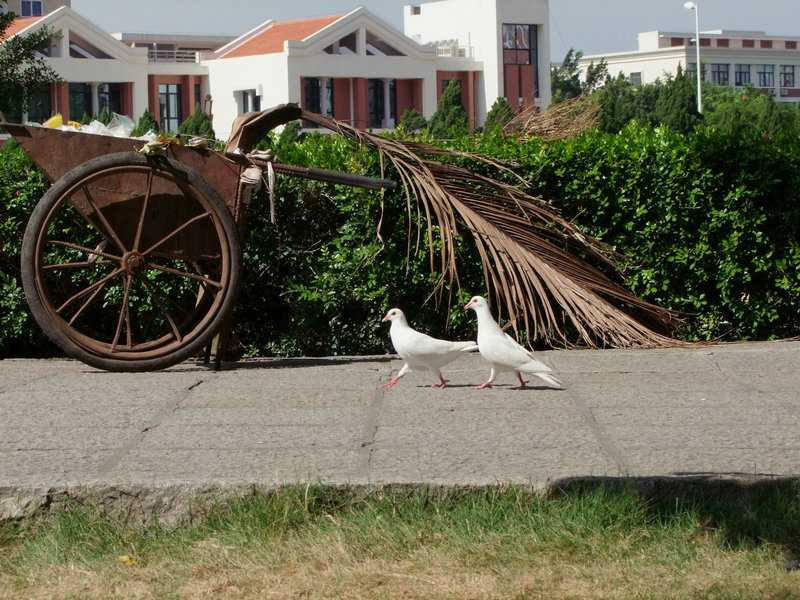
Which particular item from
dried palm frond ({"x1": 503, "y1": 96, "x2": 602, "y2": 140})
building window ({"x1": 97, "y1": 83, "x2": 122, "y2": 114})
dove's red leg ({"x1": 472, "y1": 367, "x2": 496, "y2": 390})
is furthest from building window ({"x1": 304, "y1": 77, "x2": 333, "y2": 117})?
dove's red leg ({"x1": 472, "y1": 367, "x2": 496, "y2": 390})

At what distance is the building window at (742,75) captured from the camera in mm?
118375

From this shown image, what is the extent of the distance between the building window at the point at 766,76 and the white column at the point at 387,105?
75.2m

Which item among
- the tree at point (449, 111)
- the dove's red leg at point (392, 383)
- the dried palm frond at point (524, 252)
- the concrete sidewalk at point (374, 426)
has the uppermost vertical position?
the tree at point (449, 111)

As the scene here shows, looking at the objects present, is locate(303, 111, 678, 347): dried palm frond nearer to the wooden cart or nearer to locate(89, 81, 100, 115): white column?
the wooden cart

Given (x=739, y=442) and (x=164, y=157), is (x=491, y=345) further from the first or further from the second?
(x=164, y=157)

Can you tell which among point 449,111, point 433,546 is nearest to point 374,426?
point 433,546

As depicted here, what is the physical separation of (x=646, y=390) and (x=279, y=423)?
2126 millimetres

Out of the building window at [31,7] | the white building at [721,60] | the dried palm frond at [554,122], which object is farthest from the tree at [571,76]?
the dried palm frond at [554,122]

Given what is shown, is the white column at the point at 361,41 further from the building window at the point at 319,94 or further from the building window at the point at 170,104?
the building window at the point at 170,104

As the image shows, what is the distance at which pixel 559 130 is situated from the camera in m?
9.15

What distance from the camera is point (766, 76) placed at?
12175cm

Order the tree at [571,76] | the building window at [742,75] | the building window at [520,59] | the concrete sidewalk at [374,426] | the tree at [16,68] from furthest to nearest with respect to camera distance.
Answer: the building window at [742,75] → the tree at [571,76] → the building window at [520,59] → the tree at [16,68] → the concrete sidewalk at [374,426]

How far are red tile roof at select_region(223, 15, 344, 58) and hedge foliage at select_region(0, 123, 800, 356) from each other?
160 feet

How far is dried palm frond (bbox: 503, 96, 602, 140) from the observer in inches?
358
